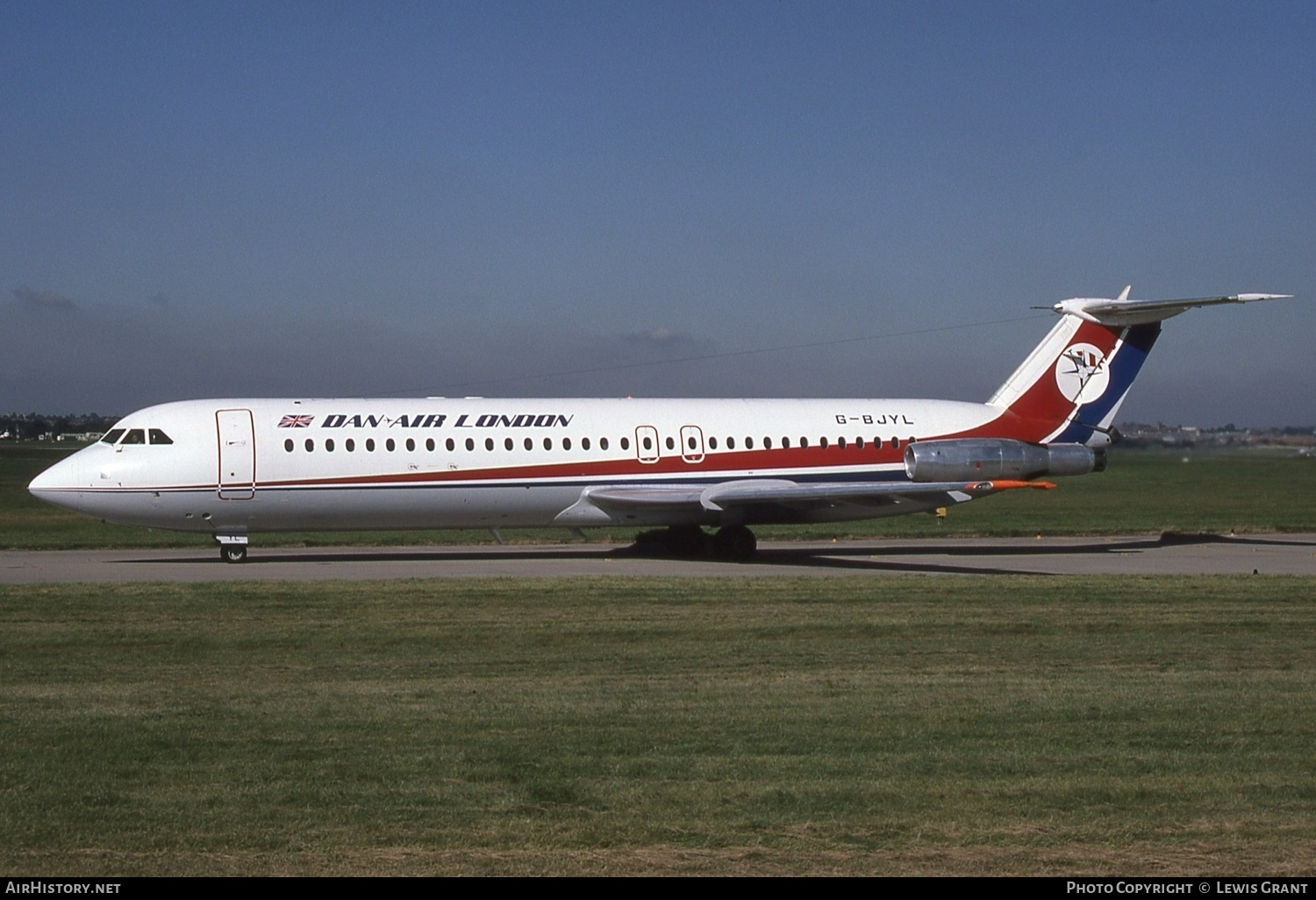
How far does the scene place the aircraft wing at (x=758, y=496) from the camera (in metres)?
27.2

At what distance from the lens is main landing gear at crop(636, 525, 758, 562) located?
2870 cm

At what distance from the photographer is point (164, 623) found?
16.9 m

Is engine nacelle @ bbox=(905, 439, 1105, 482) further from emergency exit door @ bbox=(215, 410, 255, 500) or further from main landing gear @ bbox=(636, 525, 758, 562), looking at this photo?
emergency exit door @ bbox=(215, 410, 255, 500)

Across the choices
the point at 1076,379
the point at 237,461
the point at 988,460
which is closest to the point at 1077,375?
the point at 1076,379

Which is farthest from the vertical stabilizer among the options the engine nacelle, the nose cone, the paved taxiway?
the nose cone

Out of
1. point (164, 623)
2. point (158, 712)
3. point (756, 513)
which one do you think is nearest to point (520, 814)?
point (158, 712)

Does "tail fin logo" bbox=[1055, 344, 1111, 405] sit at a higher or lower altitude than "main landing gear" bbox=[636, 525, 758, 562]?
higher

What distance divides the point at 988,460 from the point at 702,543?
20.6 feet

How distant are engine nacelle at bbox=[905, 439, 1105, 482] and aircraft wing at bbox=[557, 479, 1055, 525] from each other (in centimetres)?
26

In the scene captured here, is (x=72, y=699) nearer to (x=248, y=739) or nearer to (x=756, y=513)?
(x=248, y=739)

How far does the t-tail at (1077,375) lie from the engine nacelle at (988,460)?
2.10 meters

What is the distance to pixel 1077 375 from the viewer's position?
3123cm

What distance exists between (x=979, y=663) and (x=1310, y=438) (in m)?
23.6

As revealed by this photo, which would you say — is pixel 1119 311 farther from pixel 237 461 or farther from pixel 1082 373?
pixel 237 461
